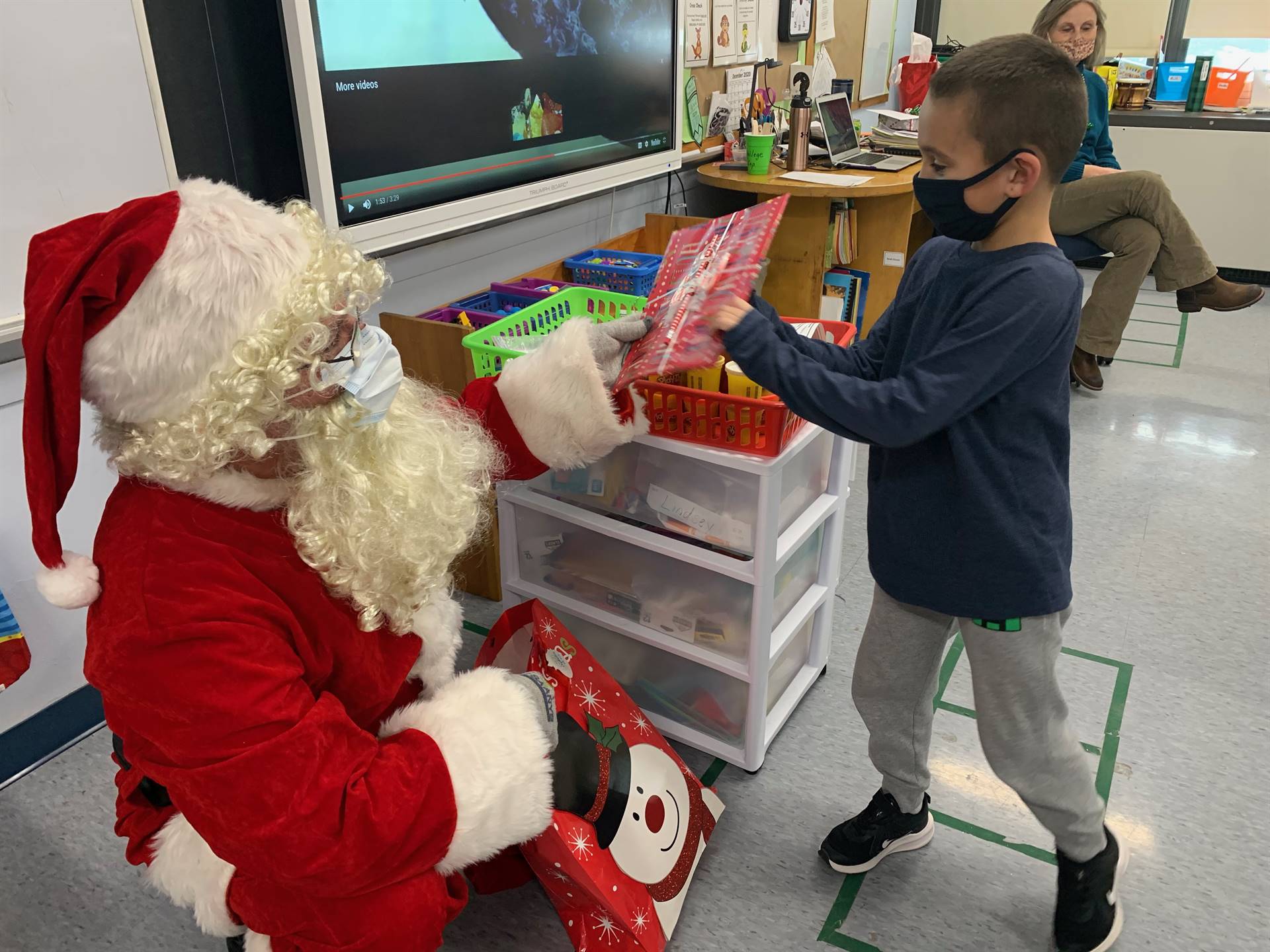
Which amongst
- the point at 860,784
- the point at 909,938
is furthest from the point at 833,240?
the point at 909,938

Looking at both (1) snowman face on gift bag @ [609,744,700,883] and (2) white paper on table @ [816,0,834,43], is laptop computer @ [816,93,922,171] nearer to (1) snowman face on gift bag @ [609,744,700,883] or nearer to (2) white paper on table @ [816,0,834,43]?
(2) white paper on table @ [816,0,834,43]

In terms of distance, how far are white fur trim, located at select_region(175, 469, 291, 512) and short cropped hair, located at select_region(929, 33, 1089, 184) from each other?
2.98 feet

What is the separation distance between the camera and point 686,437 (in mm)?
1464

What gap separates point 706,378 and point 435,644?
620 millimetres

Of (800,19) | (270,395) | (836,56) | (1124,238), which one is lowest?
(1124,238)

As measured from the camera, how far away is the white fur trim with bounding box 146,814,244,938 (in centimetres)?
108

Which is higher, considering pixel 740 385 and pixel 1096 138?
pixel 1096 138

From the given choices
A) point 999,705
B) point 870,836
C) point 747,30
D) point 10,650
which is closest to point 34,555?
point 10,650

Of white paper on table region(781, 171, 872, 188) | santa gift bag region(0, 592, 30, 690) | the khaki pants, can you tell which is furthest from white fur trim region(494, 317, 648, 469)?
the khaki pants

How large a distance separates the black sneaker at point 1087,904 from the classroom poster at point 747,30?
2764mm

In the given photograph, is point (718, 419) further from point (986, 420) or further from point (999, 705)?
point (999, 705)

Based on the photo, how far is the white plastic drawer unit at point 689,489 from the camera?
151cm

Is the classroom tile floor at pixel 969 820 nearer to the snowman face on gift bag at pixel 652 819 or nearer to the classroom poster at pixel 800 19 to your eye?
the snowman face on gift bag at pixel 652 819

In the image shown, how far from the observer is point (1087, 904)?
1.31 m
